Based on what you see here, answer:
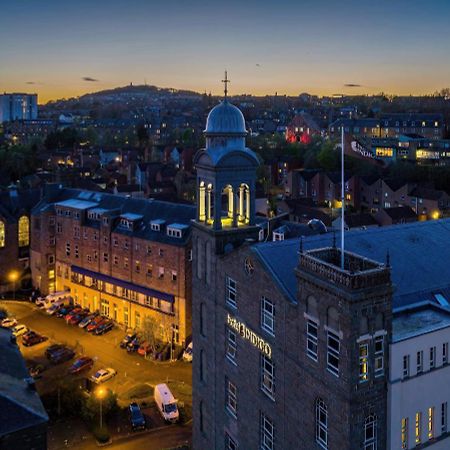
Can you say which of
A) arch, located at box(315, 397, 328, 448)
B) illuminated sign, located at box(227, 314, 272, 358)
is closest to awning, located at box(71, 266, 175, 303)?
illuminated sign, located at box(227, 314, 272, 358)

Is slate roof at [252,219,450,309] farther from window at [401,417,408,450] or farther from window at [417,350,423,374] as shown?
window at [401,417,408,450]

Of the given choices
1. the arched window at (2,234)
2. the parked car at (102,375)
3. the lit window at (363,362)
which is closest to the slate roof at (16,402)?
the parked car at (102,375)

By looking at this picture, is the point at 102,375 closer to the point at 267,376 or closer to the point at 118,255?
the point at 118,255

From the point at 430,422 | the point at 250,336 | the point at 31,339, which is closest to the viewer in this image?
the point at 430,422

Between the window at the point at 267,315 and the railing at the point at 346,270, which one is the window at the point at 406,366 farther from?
the window at the point at 267,315

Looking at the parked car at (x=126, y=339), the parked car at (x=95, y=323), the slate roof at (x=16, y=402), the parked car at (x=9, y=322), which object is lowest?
the parked car at (x=126, y=339)

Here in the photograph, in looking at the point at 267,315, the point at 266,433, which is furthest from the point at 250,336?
the point at 266,433
